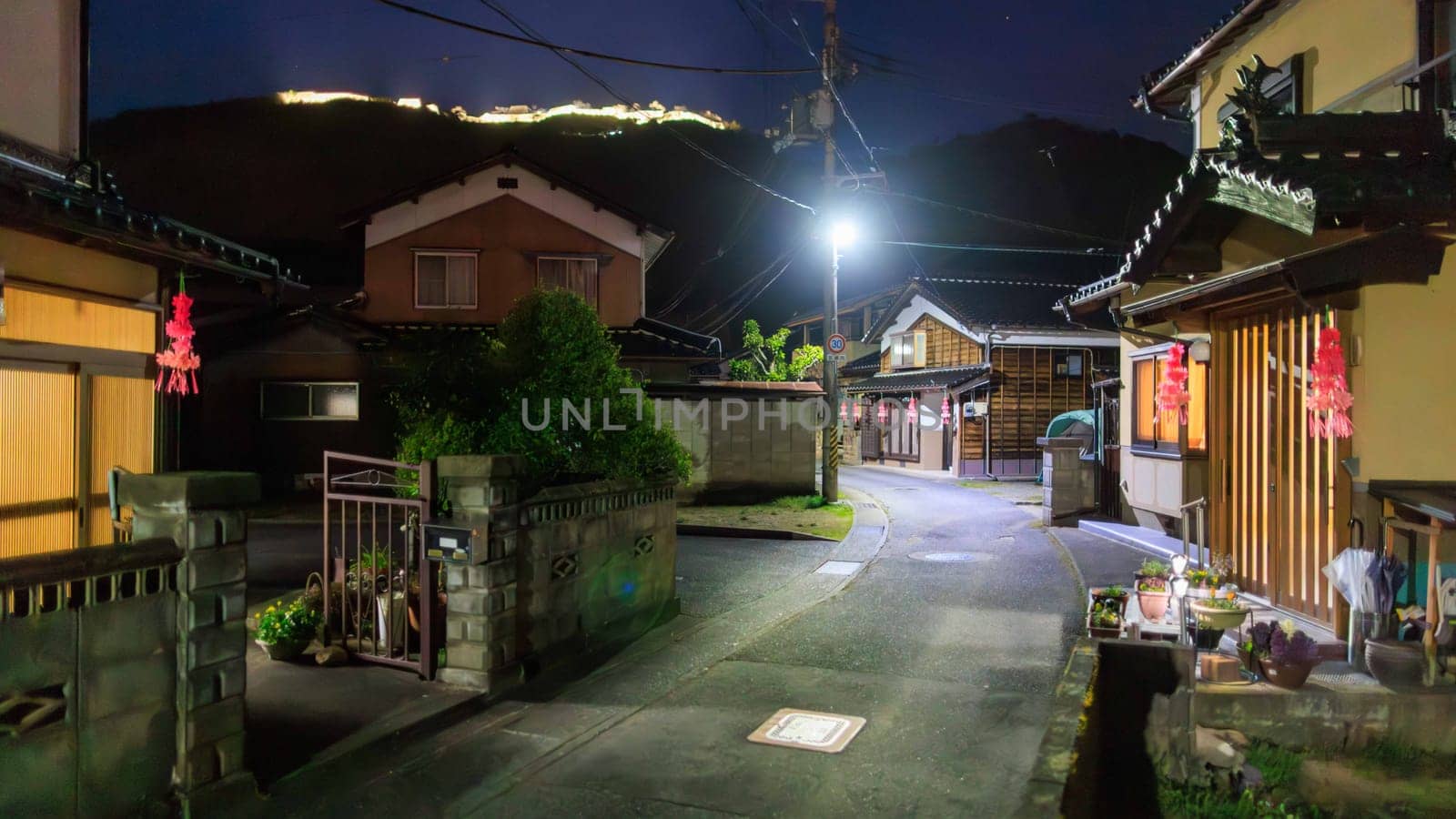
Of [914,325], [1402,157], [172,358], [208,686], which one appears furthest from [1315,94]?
[914,325]

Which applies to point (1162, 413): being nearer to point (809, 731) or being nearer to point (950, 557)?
point (950, 557)

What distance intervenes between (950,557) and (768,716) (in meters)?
8.39

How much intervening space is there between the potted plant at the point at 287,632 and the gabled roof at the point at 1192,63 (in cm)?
1302

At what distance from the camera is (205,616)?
181 inches

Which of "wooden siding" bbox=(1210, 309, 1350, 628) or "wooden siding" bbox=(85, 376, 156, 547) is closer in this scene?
"wooden siding" bbox=(1210, 309, 1350, 628)

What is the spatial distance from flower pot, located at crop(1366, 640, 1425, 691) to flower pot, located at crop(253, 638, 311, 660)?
894cm

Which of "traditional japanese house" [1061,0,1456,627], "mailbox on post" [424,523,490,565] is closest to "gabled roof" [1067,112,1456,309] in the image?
"traditional japanese house" [1061,0,1456,627]

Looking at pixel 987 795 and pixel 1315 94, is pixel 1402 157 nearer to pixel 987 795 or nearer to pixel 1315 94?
pixel 1315 94

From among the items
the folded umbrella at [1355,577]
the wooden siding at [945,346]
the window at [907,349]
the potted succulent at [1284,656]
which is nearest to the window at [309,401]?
the potted succulent at [1284,656]

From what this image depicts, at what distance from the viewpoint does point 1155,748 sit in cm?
690

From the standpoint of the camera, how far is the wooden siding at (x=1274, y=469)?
314 inches

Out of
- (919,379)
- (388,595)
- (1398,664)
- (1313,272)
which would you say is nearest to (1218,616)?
(1398,664)

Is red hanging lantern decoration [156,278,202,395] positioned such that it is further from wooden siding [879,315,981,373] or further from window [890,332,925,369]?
window [890,332,925,369]

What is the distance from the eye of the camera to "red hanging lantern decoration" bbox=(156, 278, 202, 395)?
8.98 meters
